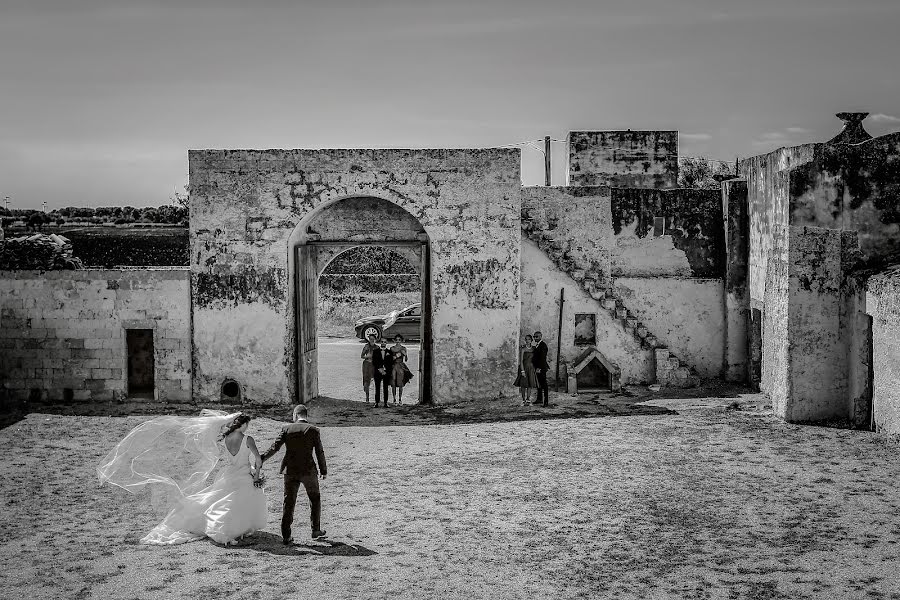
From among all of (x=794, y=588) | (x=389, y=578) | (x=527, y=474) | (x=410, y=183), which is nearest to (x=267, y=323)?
(x=410, y=183)

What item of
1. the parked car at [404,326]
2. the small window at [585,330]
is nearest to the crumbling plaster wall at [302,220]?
the small window at [585,330]

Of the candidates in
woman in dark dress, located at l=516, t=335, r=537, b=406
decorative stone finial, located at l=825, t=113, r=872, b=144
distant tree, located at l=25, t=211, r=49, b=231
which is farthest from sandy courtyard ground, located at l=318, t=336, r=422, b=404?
distant tree, located at l=25, t=211, r=49, b=231

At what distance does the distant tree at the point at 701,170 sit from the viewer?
33.2 meters

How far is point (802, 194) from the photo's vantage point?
18281 mm

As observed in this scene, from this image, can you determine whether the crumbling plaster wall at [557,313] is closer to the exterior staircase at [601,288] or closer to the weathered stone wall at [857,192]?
the exterior staircase at [601,288]

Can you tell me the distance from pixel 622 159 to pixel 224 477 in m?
17.6

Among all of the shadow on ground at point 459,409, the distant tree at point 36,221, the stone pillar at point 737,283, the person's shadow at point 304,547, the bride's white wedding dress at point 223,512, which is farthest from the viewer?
the distant tree at point 36,221

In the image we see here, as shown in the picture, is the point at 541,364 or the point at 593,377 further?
the point at 593,377

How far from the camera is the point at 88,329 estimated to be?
20.5 m

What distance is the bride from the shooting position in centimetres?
1116

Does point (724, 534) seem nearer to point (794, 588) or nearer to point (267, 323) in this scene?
point (794, 588)

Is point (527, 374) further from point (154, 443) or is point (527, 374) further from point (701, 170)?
point (701, 170)

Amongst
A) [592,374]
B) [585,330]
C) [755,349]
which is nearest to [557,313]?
[585,330]

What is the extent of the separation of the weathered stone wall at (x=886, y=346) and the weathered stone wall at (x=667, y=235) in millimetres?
5975
